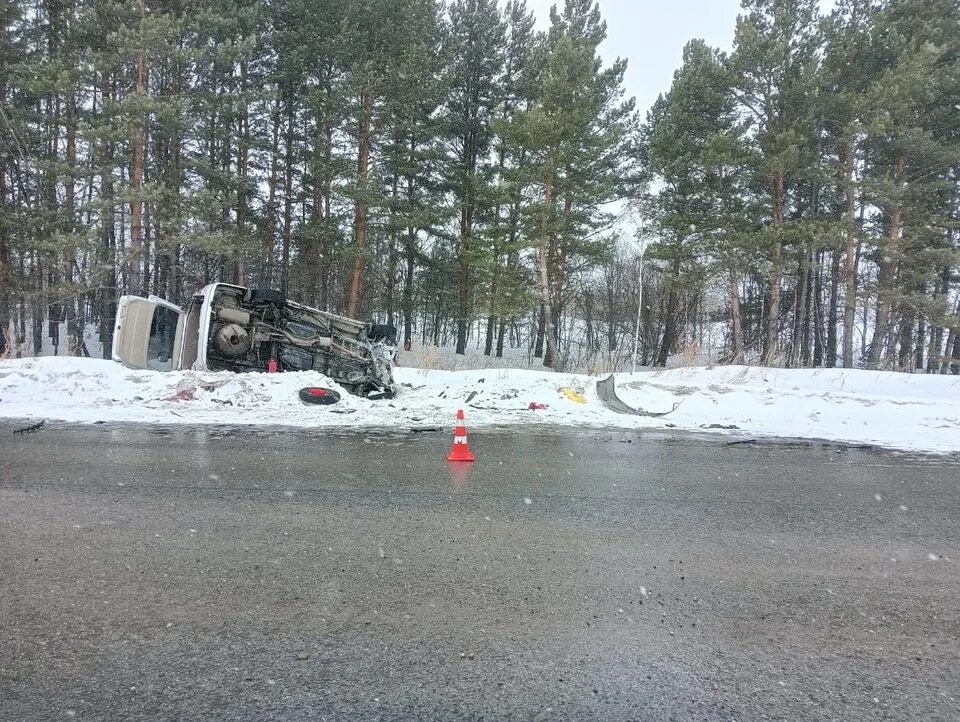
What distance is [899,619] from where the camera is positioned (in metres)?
2.71

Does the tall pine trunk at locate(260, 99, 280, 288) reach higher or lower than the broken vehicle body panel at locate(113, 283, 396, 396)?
higher

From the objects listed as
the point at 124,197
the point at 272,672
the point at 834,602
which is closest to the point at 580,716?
the point at 272,672

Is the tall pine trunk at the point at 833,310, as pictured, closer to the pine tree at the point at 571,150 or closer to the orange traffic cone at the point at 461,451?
the pine tree at the point at 571,150

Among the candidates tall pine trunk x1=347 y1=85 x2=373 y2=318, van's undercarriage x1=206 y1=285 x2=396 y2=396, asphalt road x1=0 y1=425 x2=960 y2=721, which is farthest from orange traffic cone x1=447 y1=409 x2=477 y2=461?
tall pine trunk x1=347 y1=85 x2=373 y2=318

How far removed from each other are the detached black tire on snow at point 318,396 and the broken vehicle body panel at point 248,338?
3.71ft

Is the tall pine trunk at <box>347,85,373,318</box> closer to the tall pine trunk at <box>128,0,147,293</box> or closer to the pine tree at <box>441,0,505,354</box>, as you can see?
the pine tree at <box>441,0,505,354</box>

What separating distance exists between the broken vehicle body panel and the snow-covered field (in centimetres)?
51

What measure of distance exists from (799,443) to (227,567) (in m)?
7.25

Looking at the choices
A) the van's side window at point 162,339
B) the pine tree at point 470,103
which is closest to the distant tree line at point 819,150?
the pine tree at point 470,103

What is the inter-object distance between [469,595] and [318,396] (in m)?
7.09

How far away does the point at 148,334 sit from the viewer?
10047 mm

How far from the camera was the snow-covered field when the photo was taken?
827cm

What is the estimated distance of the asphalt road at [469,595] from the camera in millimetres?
2076

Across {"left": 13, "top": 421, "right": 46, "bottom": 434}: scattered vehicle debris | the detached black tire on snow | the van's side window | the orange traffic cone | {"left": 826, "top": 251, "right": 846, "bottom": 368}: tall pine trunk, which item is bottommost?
{"left": 13, "top": 421, "right": 46, "bottom": 434}: scattered vehicle debris
